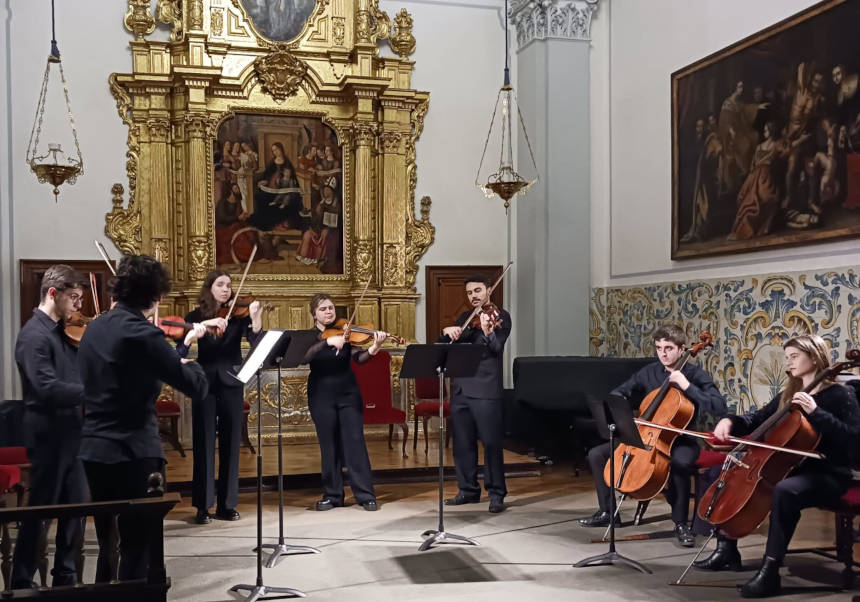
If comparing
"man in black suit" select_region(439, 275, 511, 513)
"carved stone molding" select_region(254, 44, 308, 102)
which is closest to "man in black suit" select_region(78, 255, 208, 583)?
"man in black suit" select_region(439, 275, 511, 513)

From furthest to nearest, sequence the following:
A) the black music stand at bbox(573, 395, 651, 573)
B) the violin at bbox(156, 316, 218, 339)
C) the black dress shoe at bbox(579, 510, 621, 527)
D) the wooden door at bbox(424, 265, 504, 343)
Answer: the wooden door at bbox(424, 265, 504, 343)
the black dress shoe at bbox(579, 510, 621, 527)
the violin at bbox(156, 316, 218, 339)
the black music stand at bbox(573, 395, 651, 573)

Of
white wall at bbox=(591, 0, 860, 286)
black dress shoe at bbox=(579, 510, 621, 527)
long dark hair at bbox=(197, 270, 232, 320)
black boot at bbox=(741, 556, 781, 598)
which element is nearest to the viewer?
black boot at bbox=(741, 556, 781, 598)

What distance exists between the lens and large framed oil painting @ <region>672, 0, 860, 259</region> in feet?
21.0

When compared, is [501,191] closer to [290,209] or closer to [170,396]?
[290,209]

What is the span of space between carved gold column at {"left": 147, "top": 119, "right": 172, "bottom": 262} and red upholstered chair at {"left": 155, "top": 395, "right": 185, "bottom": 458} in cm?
185

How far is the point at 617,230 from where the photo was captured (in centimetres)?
978

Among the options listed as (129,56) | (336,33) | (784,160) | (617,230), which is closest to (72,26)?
(129,56)

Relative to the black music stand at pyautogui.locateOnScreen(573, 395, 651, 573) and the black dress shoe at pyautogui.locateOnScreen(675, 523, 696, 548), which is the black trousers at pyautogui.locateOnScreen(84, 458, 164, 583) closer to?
the black music stand at pyautogui.locateOnScreen(573, 395, 651, 573)

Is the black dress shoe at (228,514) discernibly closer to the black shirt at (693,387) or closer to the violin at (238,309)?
the violin at (238,309)

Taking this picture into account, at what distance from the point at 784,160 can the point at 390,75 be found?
487 centimetres

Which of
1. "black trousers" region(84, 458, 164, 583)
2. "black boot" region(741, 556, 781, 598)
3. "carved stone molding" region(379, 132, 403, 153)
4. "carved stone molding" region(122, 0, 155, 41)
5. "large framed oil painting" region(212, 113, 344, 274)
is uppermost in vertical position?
"carved stone molding" region(122, 0, 155, 41)

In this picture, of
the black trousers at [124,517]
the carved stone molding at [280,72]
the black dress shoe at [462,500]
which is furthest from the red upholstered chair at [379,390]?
the black trousers at [124,517]

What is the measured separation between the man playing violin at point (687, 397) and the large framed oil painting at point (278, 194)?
4868 mm

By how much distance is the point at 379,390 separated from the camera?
8.73m
